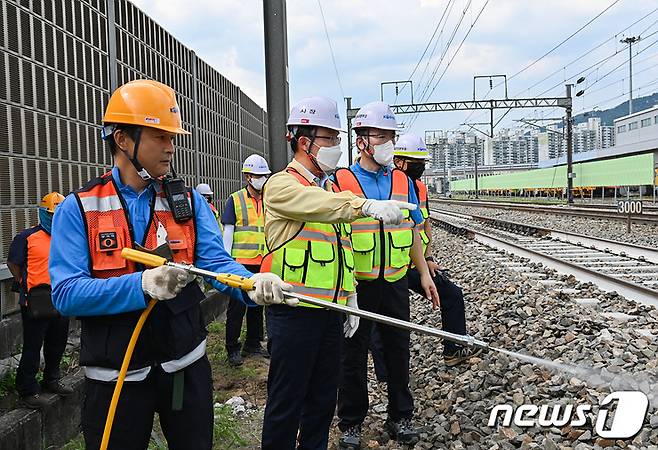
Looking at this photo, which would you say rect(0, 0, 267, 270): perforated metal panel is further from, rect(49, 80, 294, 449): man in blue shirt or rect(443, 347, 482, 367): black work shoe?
rect(443, 347, 482, 367): black work shoe

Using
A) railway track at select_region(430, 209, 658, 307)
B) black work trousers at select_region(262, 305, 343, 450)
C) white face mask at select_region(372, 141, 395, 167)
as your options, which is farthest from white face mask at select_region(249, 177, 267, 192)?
railway track at select_region(430, 209, 658, 307)

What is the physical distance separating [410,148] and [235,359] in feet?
9.78

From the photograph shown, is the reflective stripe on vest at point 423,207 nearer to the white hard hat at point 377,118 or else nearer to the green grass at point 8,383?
the white hard hat at point 377,118

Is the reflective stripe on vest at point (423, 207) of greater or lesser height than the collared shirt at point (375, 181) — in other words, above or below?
below

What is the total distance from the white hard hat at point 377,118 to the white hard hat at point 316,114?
0.69m

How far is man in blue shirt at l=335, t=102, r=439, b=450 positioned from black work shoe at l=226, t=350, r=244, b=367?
2.39 m

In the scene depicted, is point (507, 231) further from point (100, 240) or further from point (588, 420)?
point (100, 240)

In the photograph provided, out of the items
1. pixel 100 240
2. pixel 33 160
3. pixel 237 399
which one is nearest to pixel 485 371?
pixel 237 399

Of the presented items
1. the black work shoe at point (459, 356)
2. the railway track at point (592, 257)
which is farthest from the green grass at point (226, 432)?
the railway track at point (592, 257)

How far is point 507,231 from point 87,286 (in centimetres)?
1978

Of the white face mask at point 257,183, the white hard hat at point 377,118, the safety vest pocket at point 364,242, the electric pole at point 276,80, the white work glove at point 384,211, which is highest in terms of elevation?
the electric pole at point 276,80

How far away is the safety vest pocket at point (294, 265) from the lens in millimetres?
3486

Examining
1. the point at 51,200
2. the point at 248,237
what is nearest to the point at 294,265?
the point at 51,200

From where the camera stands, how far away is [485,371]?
5.33 meters
